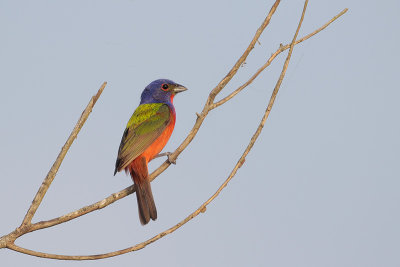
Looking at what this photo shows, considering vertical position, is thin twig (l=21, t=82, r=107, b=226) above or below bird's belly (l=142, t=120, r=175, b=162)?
below

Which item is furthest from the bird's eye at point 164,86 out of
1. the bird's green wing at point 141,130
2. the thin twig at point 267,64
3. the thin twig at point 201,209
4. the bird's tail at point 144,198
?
the thin twig at point 201,209

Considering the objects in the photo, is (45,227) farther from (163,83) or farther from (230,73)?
(163,83)

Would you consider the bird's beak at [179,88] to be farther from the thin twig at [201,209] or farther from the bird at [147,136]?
the thin twig at [201,209]

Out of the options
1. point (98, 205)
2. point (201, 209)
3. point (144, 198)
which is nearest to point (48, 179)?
point (98, 205)

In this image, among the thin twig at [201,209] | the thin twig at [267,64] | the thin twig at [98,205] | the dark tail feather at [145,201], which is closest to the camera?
the thin twig at [201,209]

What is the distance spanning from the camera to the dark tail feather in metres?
4.79

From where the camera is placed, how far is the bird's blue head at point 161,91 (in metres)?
6.47

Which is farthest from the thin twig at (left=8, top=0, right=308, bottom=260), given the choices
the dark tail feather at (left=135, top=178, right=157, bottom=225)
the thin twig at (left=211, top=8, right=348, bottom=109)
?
the dark tail feather at (left=135, top=178, right=157, bottom=225)

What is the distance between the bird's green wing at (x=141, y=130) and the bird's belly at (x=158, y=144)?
41 mm

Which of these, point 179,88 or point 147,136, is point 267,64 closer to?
point 147,136

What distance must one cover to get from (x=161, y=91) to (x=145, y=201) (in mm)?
2031

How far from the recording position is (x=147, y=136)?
Result: 5.55 m

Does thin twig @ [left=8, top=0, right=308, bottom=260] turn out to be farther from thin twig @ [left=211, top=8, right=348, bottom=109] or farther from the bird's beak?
the bird's beak

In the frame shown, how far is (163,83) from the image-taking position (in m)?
6.52
